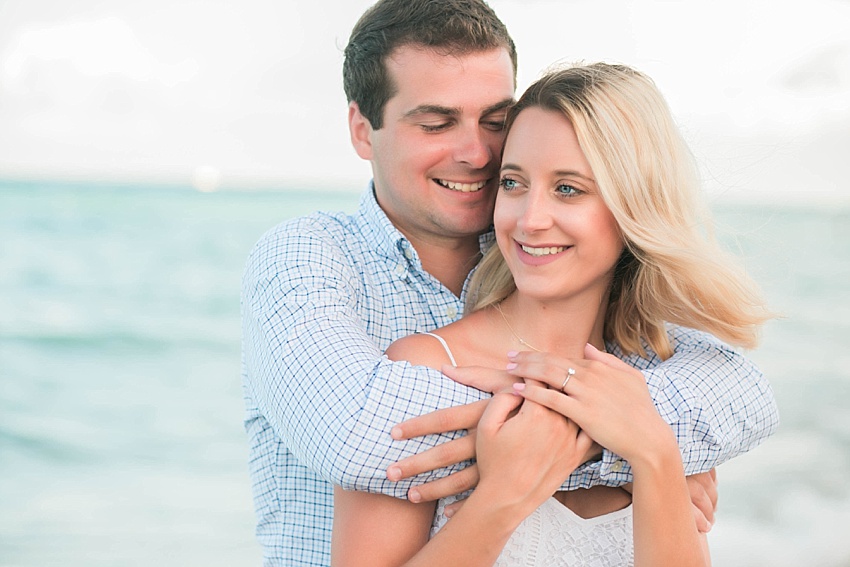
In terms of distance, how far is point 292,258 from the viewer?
230 centimetres

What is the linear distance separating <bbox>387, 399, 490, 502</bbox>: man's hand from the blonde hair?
603mm

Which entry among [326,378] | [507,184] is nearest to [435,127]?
[507,184]

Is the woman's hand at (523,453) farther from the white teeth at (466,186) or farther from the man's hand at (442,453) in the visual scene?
the white teeth at (466,186)

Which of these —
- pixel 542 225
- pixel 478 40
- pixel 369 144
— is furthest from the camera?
pixel 369 144

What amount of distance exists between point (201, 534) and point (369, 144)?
225 inches

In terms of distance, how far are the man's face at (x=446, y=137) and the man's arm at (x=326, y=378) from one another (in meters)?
0.52

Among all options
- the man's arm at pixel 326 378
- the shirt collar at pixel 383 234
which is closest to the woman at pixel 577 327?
the man's arm at pixel 326 378

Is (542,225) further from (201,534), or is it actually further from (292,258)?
(201,534)

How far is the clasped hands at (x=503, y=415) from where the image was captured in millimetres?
1890

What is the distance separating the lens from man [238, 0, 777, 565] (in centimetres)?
193

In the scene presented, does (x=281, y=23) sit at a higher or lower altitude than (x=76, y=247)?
higher

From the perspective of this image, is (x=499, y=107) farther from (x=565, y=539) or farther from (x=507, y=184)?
(x=565, y=539)

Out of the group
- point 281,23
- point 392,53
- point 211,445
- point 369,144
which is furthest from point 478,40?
point 281,23

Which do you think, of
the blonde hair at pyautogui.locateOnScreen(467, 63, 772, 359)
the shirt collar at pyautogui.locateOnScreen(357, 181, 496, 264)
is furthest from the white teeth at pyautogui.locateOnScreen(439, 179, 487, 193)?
the blonde hair at pyautogui.locateOnScreen(467, 63, 772, 359)
